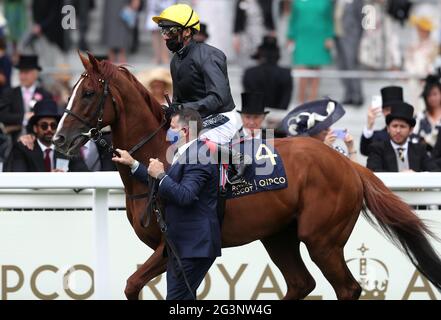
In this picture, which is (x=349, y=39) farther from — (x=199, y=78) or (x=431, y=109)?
(x=199, y=78)

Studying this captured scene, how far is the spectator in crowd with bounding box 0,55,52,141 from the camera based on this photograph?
13273mm

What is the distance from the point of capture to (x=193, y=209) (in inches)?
357

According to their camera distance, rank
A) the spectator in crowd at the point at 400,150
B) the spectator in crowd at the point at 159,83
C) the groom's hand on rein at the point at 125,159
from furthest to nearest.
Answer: the spectator in crowd at the point at 159,83
the spectator in crowd at the point at 400,150
the groom's hand on rein at the point at 125,159

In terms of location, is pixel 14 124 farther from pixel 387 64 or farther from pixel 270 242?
pixel 387 64

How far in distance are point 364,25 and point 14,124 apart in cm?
473

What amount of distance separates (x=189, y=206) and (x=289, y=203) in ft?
3.04

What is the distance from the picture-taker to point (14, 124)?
13266mm

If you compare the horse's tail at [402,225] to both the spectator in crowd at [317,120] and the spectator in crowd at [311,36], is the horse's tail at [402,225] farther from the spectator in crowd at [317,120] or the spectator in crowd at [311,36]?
the spectator in crowd at [311,36]

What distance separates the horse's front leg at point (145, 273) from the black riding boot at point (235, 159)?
0.68 metres

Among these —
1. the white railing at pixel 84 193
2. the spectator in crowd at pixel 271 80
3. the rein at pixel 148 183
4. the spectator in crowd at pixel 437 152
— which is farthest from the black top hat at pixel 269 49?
the rein at pixel 148 183

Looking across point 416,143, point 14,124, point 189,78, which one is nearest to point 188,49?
point 189,78

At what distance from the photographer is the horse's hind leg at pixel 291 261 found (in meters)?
10.0

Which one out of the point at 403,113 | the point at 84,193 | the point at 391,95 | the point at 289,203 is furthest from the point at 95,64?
the point at 391,95

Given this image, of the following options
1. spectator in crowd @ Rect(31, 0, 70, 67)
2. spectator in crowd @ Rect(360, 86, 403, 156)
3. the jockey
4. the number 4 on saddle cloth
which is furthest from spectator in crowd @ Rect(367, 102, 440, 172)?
spectator in crowd @ Rect(31, 0, 70, 67)
